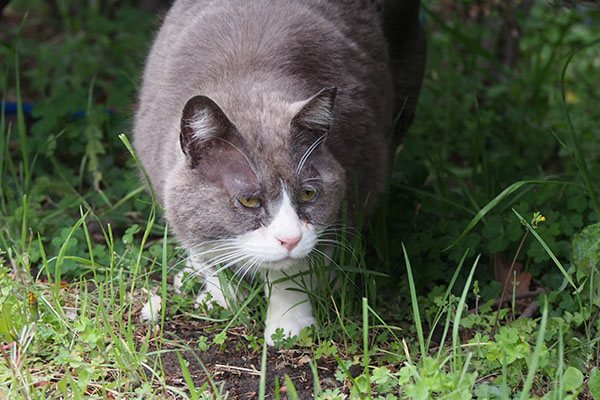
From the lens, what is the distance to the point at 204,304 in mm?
2807

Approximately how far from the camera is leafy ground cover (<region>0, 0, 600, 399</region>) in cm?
233

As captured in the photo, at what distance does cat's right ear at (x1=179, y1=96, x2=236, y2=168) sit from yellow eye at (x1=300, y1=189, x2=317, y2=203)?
289 millimetres

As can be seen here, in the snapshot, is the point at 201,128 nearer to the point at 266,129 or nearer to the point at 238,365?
the point at 266,129

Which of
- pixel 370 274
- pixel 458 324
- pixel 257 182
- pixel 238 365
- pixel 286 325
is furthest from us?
pixel 370 274

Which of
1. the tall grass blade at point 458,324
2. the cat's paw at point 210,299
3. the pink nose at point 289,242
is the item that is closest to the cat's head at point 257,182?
the pink nose at point 289,242

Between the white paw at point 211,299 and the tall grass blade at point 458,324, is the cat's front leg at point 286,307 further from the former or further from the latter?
the tall grass blade at point 458,324

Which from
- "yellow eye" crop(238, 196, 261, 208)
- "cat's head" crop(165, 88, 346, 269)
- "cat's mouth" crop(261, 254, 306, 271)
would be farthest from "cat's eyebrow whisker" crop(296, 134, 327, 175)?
"cat's mouth" crop(261, 254, 306, 271)

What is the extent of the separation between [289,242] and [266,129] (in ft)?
1.30

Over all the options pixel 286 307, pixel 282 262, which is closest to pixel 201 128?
pixel 282 262

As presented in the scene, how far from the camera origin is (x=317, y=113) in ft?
7.73

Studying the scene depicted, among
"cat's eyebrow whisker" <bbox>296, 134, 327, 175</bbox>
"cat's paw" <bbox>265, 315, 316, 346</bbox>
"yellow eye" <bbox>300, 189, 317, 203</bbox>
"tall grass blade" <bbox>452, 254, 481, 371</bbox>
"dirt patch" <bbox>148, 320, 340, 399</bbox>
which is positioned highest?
"cat's eyebrow whisker" <bbox>296, 134, 327, 175</bbox>

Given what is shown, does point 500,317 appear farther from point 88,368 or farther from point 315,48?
point 88,368

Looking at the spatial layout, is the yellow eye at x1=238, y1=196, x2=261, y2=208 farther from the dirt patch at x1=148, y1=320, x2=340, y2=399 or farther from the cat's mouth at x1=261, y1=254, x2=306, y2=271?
the dirt patch at x1=148, y1=320, x2=340, y2=399

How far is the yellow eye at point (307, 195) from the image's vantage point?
2357 millimetres
